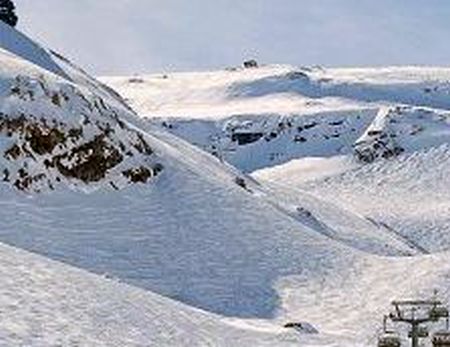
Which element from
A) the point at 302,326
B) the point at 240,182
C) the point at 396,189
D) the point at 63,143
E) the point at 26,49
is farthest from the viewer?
the point at 396,189

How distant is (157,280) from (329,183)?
67123 millimetres

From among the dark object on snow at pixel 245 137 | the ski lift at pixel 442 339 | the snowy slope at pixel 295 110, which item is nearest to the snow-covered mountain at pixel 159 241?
the ski lift at pixel 442 339

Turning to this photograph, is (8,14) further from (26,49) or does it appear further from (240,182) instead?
(240,182)

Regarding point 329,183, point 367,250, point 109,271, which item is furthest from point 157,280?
point 329,183

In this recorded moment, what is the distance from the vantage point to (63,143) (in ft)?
A: 168

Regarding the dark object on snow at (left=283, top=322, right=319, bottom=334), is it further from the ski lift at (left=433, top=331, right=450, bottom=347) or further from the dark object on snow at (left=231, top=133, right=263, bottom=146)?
the dark object on snow at (left=231, top=133, right=263, bottom=146)

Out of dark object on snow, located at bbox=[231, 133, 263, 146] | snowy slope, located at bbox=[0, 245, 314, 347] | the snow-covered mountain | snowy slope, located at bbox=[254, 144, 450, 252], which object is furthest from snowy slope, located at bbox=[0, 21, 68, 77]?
dark object on snow, located at bbox=[231, 133, 263, 146]

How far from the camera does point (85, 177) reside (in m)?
50.7

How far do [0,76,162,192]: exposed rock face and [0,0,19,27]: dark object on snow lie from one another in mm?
28900

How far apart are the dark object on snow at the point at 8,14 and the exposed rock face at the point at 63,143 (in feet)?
94.8

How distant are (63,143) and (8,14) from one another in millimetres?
34240

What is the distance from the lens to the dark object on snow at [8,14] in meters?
81.8

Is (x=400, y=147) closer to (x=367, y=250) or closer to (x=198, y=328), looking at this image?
(x=367, y=250)

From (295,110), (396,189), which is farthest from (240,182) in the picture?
(295,110)
